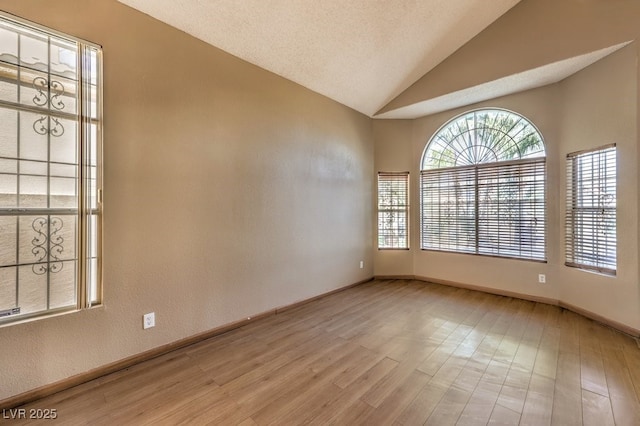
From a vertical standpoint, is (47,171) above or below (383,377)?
above

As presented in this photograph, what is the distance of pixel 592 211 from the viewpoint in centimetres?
319

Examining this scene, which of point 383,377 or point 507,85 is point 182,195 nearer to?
point 383,377

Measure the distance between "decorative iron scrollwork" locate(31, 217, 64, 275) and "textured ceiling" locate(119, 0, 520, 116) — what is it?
182cm

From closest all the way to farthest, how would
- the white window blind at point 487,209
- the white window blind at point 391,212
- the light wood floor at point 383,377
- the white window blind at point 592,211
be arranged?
1. the light wood floor at point 383,377
2. the white window blind at point 592,211
3. the white window blind at point 487,209
4. the white window blind at point 391,212

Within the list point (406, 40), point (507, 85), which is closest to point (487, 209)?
point (507, 85)

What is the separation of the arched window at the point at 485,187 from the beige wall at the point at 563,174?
0.13 metres

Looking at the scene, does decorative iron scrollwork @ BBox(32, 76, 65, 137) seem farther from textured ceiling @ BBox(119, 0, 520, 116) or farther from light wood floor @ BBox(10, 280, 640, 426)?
light wood floor @ BBox(10, 280, 640, 426)

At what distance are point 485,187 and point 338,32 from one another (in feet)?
10.3

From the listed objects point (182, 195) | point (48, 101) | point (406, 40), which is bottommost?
point (182, 195)

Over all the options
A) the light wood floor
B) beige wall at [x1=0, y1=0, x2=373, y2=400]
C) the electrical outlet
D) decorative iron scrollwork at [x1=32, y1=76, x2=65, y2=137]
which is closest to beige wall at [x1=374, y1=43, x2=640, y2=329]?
the light wood floor

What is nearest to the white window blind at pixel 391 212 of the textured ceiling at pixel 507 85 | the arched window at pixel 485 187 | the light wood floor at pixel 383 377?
the arched window at pixel 485 187

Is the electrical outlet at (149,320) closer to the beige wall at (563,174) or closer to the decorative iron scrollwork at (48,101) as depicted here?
the decorative iron scrollwork at (48,101)

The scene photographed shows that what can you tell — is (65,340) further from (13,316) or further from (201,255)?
(201,255)

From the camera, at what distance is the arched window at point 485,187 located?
383 cm
